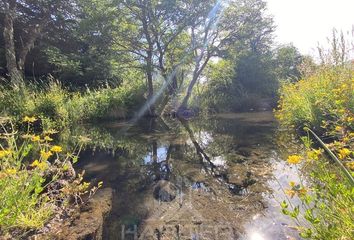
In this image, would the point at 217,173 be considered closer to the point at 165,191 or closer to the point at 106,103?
the point at 165,191

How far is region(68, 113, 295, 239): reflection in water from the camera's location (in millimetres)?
2029

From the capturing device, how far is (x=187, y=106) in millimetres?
12820

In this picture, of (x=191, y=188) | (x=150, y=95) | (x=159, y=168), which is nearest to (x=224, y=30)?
(x=150, y=95)

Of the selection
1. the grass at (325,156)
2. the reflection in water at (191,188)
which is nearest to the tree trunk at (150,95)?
the reflection in water at (191,188)

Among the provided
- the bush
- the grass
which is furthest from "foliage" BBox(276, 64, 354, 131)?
the bush

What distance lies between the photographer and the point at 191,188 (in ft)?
9.29

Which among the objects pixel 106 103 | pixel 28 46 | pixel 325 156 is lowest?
pixel 325 156

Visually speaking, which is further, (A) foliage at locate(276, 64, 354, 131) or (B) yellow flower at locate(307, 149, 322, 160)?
(A) foliage at locate(276, 64, 354, 131)

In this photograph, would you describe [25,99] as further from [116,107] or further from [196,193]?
[196,193]

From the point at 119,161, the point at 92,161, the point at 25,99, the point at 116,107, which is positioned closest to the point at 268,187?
the point at 119,161

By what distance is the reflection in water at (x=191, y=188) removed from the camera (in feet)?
6.66

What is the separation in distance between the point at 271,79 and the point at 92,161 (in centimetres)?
1395

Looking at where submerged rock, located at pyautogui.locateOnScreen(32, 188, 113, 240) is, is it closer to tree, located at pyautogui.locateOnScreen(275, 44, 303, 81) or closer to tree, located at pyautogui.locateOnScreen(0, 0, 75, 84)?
tree, located at pyautogui.locateOnScreen(0, 0, 75, 84)

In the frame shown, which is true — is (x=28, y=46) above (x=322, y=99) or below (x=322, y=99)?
above
